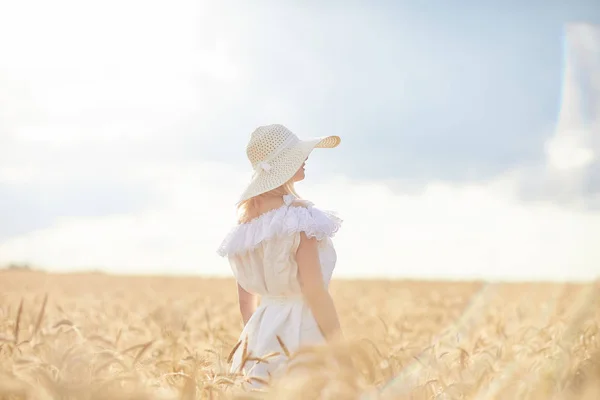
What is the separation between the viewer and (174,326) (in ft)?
15.4

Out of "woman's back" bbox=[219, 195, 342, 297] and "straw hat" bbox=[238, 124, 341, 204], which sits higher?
"straw hat" bbox=[238, 124, 341, 204]

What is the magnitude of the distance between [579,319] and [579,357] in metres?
1.10

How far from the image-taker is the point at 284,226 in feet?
11.5

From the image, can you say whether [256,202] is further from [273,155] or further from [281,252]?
[281,252]

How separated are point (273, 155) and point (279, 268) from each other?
668mm

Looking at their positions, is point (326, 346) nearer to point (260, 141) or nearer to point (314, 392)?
point (314, 392)

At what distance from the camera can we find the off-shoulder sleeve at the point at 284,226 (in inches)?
137

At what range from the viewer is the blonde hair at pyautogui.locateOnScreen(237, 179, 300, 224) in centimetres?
375

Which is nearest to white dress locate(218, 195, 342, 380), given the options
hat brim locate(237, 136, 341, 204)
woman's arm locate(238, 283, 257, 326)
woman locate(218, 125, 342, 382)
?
woman locate(218, 125, 342, 382)

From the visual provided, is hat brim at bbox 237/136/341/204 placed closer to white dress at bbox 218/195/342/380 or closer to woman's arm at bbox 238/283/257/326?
white dress at bbox 218/195/342/380

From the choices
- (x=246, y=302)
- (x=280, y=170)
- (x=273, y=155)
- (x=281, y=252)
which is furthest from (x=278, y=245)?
(x=246, y=302)

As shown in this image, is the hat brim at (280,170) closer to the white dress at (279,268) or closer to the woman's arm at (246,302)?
the white dress at (279,268)

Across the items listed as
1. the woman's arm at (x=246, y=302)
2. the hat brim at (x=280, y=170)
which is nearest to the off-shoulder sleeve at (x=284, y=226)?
the hat brim at (x=280, y=170)

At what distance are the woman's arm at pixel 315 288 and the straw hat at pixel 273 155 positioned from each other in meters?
0.40
